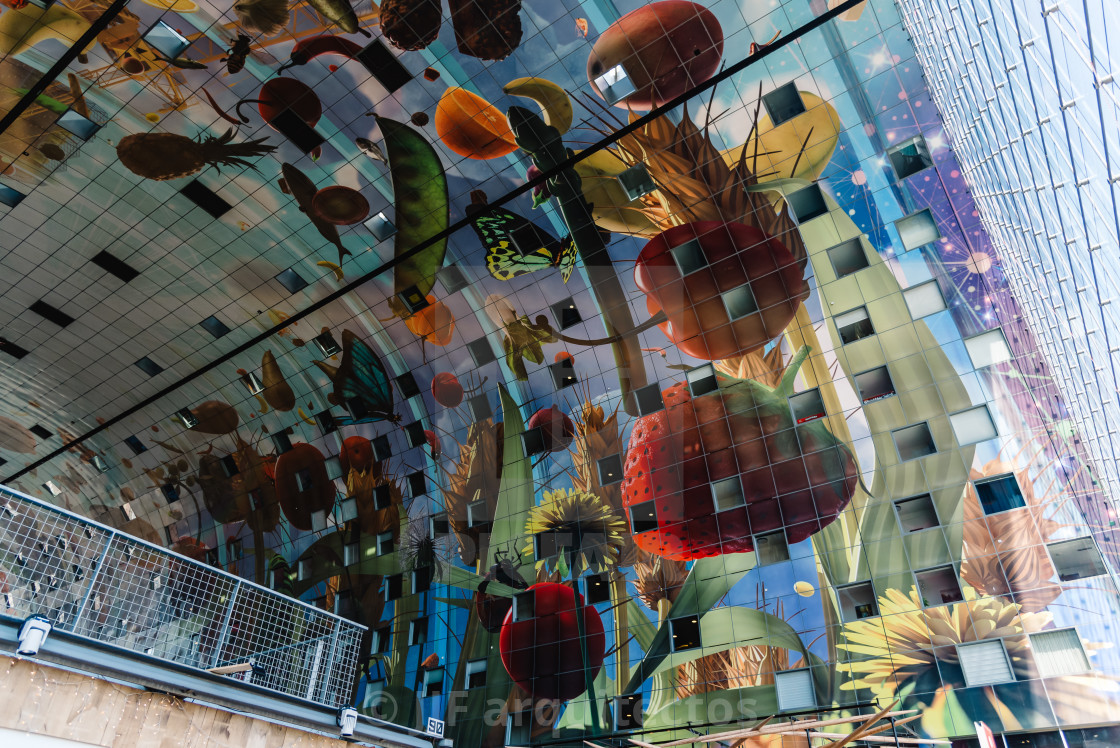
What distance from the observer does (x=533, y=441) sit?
19.2 m

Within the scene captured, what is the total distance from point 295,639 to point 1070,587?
39.7ft

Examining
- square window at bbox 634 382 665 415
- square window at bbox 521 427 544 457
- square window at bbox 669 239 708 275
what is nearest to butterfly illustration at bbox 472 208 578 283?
square window at bbox 669 239 708 275

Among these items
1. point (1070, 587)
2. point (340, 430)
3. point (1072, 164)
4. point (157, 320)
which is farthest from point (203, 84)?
point (1070, 587)

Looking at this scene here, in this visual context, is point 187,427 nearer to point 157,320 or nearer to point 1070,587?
point 157,320

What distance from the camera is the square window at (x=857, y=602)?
1346 centimetres

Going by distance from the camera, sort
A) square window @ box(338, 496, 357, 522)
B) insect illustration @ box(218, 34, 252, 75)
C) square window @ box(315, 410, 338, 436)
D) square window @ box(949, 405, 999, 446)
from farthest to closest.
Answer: square window @ box(315, 410, 338, 436), square window @ box(338, 496, 357, 522), insect illustration @ box(218, 34, 252, 75), square window @ box(949, 405, 999, 446)

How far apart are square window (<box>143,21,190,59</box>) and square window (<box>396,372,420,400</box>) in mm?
9273

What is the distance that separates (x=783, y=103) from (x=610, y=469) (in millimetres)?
8858

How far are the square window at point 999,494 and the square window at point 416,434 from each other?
44.5 feet

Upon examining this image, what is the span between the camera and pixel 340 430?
22516mm

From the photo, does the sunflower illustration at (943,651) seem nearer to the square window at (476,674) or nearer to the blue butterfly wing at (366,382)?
the square window at (476,674)

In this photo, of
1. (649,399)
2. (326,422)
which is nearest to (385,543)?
(326,422)

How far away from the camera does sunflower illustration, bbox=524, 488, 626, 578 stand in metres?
17.2

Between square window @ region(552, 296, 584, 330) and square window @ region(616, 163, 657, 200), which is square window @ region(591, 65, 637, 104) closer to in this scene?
square window @ region(616, 163, 657, 200)
